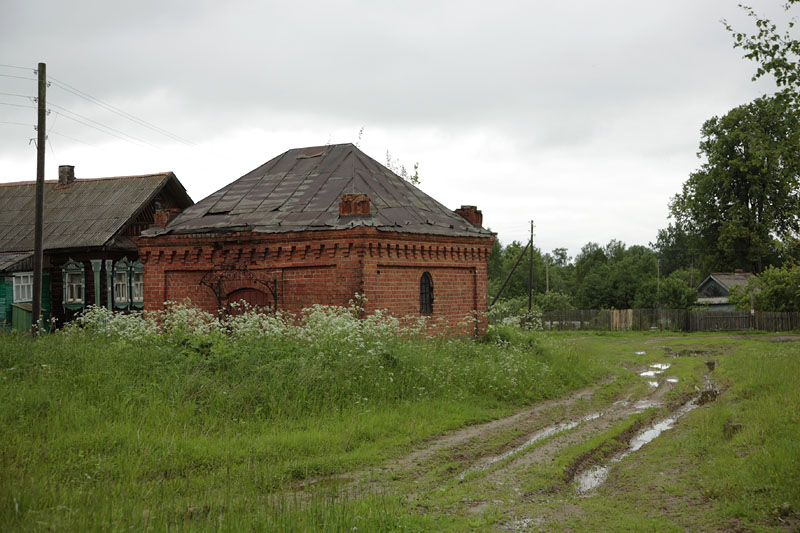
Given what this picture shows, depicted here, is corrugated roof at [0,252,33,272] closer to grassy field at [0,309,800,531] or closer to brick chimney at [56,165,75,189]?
brick chimney at [56,165,75,189]

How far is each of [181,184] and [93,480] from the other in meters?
27.4

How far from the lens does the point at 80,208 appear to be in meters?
30.1

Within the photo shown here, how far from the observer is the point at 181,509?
18.4 feet

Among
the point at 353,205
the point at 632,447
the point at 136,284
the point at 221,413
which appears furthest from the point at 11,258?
the point at 632,447

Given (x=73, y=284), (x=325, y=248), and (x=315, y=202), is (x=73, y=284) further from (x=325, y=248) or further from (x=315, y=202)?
(x=325, y=248)

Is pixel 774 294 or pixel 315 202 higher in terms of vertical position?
pixel 315 202

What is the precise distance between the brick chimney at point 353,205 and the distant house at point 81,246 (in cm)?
1529

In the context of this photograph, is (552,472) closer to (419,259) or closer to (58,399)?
(58,399)

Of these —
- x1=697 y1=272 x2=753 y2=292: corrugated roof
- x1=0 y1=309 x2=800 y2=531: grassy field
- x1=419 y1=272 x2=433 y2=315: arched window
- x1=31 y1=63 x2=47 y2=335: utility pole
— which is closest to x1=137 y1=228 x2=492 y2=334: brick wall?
x1=419 y1=272 x2=433 y2=315: arched window

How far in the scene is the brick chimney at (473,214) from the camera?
20.2 meters

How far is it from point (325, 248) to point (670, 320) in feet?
103

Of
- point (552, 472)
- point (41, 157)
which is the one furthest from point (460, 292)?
point (41, 157)

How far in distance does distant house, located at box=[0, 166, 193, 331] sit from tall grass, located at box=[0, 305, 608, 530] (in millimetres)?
15240

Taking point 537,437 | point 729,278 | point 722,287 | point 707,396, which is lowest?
point 707,396
